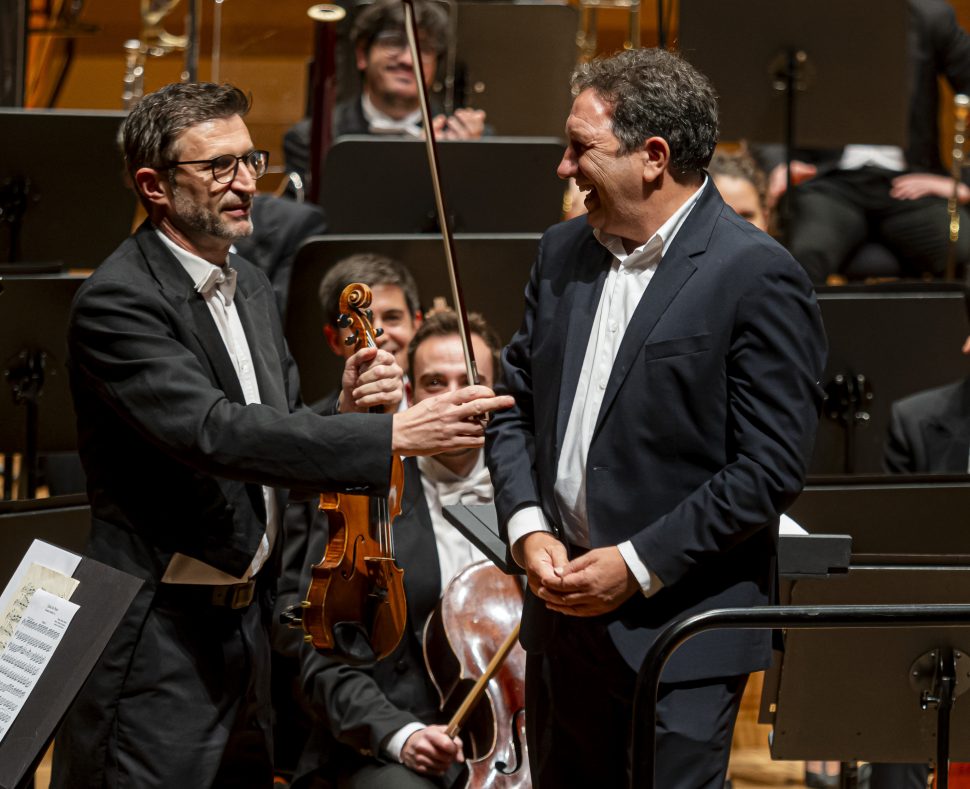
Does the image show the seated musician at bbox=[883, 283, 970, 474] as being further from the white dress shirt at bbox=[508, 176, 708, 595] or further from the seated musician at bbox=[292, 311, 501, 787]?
the white dress shirt at bbox=[508, 176, 708, 595]

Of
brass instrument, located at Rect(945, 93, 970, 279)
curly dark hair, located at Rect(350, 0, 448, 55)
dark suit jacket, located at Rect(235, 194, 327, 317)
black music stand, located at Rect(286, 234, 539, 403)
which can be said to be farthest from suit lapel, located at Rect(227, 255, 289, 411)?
brass instrument, located at Rect(945, 93, 970, 279)

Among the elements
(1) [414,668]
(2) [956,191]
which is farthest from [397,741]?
(2) [956,191]

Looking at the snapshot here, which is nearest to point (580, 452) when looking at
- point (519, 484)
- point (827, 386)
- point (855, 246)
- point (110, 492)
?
point (519, 484)

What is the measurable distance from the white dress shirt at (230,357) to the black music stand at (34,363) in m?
0.94

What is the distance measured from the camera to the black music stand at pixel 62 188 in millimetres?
3662

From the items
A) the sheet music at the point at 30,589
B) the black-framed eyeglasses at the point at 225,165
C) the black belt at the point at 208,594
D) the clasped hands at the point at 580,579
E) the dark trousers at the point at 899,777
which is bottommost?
the dark trousers at the point at 899,777

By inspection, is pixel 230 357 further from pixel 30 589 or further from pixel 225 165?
pixel 30 589

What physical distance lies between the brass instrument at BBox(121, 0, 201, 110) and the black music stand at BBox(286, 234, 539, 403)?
978 mm

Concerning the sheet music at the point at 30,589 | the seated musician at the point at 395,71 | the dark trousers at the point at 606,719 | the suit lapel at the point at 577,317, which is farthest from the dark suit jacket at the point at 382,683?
the seated musician at the point at 395,71

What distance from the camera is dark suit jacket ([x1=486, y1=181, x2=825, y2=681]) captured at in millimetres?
1909

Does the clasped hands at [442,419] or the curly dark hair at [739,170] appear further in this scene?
the curly dark hair at [739,170]

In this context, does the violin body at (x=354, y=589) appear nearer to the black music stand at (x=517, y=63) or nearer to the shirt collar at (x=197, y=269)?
the shirt collar at (x=197, y=269)

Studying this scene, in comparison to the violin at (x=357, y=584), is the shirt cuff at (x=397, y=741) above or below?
below

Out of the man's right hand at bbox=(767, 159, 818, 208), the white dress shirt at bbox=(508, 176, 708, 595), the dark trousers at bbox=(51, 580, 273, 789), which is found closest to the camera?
the white dress shirt at bbox=(508, 176, 708, 595)
